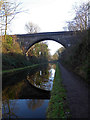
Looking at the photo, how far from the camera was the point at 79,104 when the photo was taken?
360 centimetres

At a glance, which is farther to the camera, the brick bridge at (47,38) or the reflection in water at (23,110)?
the brick bridge at (47,38)

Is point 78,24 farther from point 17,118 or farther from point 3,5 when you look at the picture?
point 17,118

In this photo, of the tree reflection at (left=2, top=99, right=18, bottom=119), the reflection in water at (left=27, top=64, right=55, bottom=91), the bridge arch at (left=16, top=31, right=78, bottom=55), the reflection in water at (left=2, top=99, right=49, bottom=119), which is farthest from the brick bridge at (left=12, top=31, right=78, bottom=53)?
the tree reflection at (left=2, top=99, right=18, bottom=119)

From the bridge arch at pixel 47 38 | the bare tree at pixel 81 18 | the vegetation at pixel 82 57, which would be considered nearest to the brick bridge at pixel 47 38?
the bridge arch at pixel 47 38

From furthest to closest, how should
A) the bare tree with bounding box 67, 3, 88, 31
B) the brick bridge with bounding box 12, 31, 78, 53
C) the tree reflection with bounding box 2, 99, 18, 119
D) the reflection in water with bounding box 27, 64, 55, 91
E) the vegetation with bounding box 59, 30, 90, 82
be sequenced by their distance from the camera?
1. the brick bridge with bounding box 12, 31, 78, 53
2. the bare tree with bounding box 67, 3, 88, 31
3. the reflection in water with bounding box 27, 64, 55, 91
4. the vegetation with bounding box 59, 30, 90, 82
5. the tree reflection with bounding box 2, 99, 18, 119

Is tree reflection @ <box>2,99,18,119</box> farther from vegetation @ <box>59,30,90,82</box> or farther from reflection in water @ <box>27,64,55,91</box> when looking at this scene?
vegetation @ <box>59,30,90,82</box>

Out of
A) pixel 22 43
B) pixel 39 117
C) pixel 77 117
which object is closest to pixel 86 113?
pixel 77 117

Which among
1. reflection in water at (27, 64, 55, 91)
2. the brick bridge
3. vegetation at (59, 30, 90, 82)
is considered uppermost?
the brick bridge

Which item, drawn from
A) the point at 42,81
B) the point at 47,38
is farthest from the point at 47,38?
the point at 42,81

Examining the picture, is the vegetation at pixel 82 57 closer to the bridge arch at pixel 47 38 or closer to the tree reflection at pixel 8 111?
the tree reflection at pixel 8 111

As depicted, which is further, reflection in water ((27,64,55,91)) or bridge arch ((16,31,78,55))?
bridge arch ((16,31,78,55))

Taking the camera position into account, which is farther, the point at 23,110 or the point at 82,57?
the point at 82,57

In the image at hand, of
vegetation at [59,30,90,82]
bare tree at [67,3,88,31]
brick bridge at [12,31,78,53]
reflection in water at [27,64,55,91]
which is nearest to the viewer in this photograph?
vegetation at [59,30,90,82]

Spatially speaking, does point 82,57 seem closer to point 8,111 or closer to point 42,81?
point 42,81
